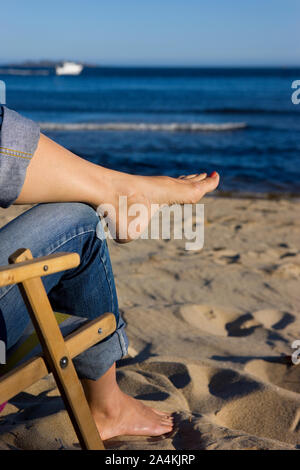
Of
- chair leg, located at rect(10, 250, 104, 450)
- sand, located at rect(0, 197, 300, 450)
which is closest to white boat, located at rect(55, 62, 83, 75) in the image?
sand, located at rect(0, 197, 300, 450)

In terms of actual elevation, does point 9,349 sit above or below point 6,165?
below

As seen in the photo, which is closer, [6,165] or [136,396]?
[6,165]

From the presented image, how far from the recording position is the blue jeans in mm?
1343

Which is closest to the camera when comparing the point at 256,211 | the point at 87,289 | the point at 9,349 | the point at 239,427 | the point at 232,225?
the point at 9,349

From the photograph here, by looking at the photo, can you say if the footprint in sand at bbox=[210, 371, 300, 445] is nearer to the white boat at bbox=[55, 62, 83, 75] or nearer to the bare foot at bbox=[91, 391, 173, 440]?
the bare foot at bbox=[91, 391, 173, 440]

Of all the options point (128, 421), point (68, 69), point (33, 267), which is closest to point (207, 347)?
point (128, 421)

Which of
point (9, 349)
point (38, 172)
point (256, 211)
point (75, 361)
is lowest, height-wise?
point (256, 211)

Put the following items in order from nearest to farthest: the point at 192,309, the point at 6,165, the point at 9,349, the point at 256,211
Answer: the point at 6,165
the point at 9,349
the point at 192,309
the point at 256,211

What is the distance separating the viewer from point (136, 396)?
6.60 ft

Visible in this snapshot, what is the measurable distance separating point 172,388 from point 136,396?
0.16 meters

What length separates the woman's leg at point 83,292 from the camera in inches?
53.4

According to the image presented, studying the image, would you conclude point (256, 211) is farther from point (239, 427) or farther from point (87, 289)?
point (87, 289)

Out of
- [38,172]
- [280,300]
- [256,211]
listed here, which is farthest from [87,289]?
[256,211]

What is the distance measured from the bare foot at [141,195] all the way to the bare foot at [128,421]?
582 mm
